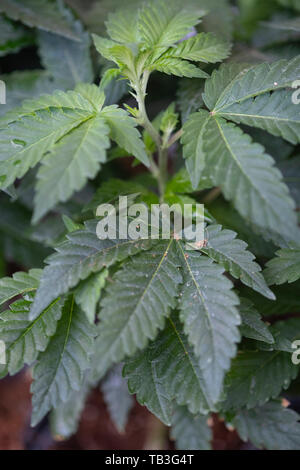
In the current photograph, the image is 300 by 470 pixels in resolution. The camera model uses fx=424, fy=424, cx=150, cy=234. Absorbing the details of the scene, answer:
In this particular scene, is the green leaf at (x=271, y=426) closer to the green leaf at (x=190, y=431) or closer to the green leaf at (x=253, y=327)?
the green leaf at (x=190, y=431)

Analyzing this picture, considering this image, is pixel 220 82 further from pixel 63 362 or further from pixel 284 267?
pixel 63 362

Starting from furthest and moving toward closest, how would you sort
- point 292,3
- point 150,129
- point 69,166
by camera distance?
point 292,3 < point 150,129 < point 69,166

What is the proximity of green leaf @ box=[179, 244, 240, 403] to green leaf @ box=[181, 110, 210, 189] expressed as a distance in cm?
14

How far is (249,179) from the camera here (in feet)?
1.95

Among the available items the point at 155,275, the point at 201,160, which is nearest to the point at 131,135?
the point at 201,160

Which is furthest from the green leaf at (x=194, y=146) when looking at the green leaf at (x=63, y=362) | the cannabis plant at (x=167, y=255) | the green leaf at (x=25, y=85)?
the green leaf at (x=25, y=85)

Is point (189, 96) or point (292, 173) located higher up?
point (189, 96)

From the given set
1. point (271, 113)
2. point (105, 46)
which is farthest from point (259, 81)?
point (105, 46)

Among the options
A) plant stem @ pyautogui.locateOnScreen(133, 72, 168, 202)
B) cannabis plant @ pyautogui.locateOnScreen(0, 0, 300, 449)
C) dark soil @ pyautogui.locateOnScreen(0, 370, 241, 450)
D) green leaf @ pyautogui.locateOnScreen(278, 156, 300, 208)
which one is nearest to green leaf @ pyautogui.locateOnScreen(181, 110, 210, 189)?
cannabis plant @ pyautogui.locateOnScreen(0, 0, 300, 449)

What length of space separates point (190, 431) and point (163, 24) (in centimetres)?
90

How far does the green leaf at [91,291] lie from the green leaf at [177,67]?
0.36 m

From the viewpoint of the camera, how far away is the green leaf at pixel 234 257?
68 centimetres

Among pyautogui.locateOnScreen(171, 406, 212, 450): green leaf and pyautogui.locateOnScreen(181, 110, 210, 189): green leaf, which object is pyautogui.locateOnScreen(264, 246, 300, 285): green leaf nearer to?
pyautogui.locateOnScreen(181, 110, 210, 189): green leaf

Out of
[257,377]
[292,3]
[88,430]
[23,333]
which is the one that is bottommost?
[88,430]
